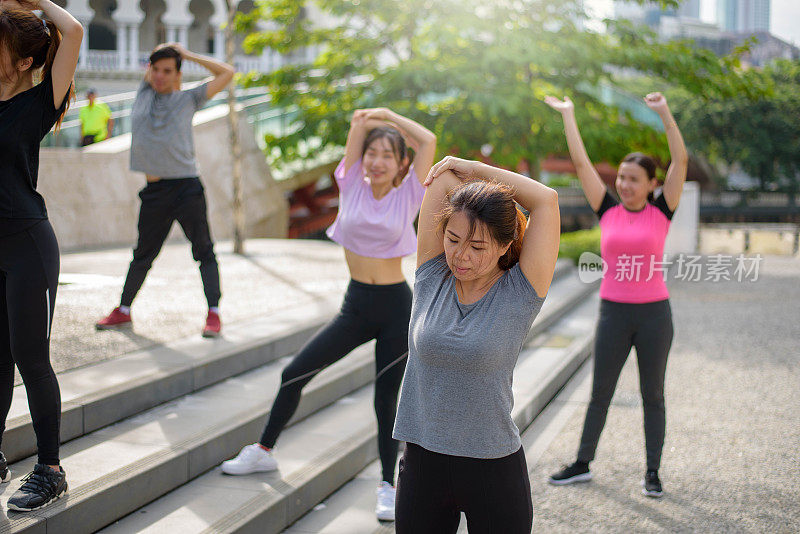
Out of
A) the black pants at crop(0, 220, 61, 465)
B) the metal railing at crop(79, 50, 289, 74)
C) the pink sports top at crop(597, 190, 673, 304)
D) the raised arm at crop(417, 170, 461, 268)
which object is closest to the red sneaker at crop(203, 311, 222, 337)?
the black pants at crop(0, 220, 61, 465)

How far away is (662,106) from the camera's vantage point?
4402 millimetres

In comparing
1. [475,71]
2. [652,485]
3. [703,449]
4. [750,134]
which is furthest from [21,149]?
[750,134]

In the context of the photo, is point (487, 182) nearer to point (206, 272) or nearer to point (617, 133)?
point (206, 272)

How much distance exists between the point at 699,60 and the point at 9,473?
1451 cm

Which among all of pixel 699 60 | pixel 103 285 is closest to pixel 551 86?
pixel 699 60

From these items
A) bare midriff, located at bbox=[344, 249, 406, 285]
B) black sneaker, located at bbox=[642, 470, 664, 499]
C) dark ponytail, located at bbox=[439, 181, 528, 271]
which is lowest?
black sneaker, located at bbox=[642, 470, 664, 499]

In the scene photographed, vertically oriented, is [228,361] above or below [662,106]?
below

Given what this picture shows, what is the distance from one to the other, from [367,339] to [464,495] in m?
1.71

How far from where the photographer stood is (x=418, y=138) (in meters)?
4.12

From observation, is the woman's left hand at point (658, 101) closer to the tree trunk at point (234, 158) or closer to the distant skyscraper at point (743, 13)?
the tree trunk at point (234, 158)

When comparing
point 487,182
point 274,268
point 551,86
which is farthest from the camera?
point 551,86

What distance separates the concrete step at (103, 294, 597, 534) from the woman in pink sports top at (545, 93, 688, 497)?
123cm

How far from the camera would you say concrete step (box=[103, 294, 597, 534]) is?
362 centimetres
